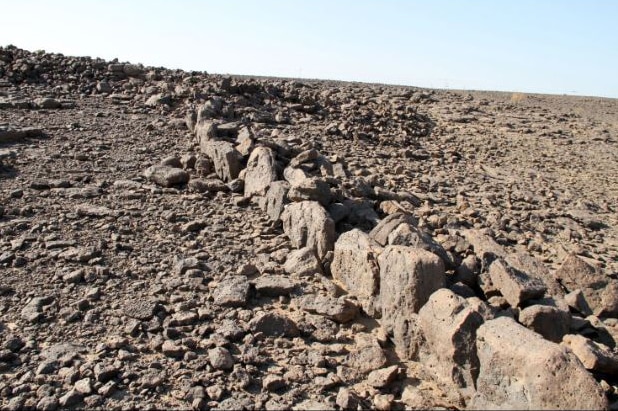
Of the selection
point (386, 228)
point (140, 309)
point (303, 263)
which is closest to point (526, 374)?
point (386, 228)

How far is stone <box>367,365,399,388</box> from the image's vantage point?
3.21m

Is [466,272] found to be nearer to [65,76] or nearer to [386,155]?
[386,155]

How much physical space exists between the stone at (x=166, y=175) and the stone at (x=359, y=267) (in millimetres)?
2433

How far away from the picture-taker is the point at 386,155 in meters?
8.12

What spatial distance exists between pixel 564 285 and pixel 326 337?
201cm

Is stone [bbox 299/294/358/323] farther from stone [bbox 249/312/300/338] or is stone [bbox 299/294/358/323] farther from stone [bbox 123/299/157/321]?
stone [bbox 123/299/157/321]

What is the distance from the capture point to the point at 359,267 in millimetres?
4191

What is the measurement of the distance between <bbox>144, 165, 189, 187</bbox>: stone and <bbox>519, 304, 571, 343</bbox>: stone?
403cm

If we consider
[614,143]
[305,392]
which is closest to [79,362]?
[305,392]

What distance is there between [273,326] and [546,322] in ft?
5.84

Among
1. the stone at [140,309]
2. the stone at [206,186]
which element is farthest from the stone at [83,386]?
the stone at [206,186]

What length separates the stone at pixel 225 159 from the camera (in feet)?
20.4

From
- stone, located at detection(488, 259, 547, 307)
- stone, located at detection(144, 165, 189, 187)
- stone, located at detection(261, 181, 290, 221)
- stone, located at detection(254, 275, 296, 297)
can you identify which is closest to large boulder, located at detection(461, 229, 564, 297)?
stone, located at detection(488, 259, 547, 307)

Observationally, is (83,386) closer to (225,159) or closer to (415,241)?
(415,241)
